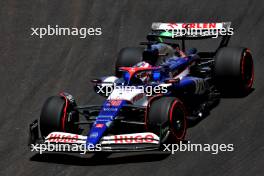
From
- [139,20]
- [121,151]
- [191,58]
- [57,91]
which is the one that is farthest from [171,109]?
[139,20]

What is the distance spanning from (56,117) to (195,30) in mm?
4534

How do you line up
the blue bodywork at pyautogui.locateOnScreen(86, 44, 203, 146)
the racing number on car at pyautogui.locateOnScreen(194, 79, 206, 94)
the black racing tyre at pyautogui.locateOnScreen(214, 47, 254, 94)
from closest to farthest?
the blue bodywork at pyautogui.locateOnScreen(86, 44, 203, 146) < the racing number on car at pyautogui.locateOnScreen(194, 79, 206, 94) < the black racing tyre at pyautogui.locateOnScreen(214, 47, 254, 94)

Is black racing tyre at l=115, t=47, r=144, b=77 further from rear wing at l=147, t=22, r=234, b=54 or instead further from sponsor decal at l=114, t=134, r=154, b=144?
sponsor decal at l=114, t=134, r=154, b=144

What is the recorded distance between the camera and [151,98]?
14.1 meters

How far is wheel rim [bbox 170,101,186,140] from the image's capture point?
13685 mm

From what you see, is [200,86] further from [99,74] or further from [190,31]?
[99,74]

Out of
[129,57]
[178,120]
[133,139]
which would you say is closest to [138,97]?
[178,120]

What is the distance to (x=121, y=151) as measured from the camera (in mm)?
13195

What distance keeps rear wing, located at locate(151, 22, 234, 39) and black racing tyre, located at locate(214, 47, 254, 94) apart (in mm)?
849

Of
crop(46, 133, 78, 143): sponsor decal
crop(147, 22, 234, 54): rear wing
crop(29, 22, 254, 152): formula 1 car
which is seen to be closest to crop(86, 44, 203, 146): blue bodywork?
crop(29, 22, 254, 152): formula 1 car

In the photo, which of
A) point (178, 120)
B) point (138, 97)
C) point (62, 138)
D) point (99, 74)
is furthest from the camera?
point (99, 74)

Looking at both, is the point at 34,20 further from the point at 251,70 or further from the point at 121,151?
the point at 121,151

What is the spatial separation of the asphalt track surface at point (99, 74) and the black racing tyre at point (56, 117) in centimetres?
53

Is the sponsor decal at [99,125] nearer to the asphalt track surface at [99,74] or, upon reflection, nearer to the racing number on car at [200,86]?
the asphalt track surface at [99,74]
